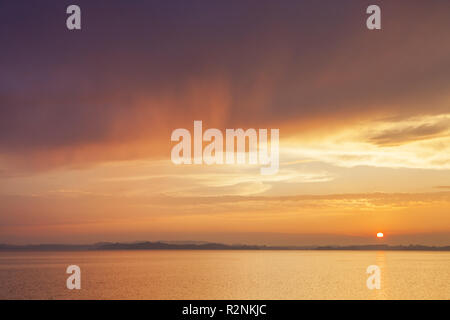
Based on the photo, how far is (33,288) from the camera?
67.5m
